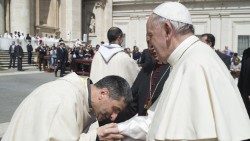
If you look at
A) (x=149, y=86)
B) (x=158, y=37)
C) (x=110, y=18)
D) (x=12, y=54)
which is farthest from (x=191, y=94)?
(x=110, y=18)

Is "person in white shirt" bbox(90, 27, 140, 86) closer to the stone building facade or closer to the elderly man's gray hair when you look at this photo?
the elderly man's gray hair

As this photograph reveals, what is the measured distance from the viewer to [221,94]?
2.41m

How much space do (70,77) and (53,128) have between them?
1.36 ft

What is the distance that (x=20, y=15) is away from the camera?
33.1 m

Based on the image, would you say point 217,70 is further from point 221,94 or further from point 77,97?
point 77,97

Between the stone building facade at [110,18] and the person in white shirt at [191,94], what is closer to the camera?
the person in white shirt at [191,94]

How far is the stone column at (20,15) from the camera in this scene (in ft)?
108

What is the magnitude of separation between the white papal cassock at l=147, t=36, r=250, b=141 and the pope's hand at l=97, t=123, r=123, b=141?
622mm

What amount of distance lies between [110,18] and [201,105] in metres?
38.4

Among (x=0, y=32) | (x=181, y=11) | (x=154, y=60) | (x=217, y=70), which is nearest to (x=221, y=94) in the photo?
(x=217, y=70)

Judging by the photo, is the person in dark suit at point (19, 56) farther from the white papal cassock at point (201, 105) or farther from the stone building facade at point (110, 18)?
the white papal cassock at point (201, 105)

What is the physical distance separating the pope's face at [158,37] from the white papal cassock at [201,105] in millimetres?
157

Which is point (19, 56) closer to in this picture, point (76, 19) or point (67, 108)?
point (76, 19)

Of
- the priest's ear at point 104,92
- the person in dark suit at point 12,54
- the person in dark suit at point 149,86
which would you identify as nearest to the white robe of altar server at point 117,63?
the person in dark suit at point 149,86
